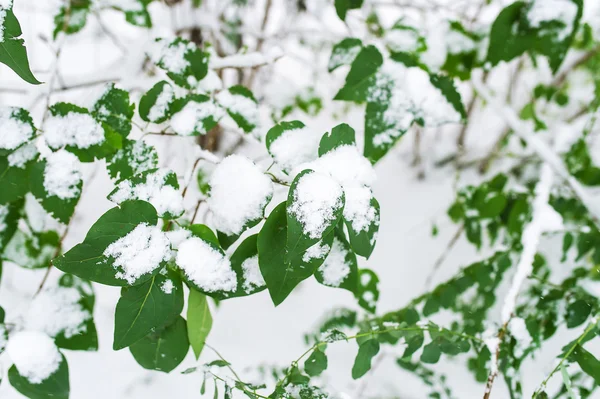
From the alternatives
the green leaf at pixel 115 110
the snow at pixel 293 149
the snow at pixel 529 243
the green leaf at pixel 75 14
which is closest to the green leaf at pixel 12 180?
the green leaf at pixel 115 110

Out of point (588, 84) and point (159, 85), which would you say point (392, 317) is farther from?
point (588, 84)

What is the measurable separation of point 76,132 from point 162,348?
27 cm

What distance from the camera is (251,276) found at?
454mm

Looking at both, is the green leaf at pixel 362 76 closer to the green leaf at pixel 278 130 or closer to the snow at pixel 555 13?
the green leaf at pixel 278 130

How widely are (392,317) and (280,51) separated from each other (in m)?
0.51

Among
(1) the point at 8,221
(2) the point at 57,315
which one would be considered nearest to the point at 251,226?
(2) the point at 57,315

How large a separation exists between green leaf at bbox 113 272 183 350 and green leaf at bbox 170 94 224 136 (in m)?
0.20

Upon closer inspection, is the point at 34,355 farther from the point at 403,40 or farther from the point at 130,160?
the point at 403,40

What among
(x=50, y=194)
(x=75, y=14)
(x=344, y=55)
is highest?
(x=75, y=14)

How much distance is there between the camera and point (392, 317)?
77 centimetres

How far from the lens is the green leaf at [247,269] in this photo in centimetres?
45

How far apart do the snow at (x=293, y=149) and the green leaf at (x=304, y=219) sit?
3.6 inches

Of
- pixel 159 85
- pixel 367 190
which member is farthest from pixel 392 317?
pixel 159 85

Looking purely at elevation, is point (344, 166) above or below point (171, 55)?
below
